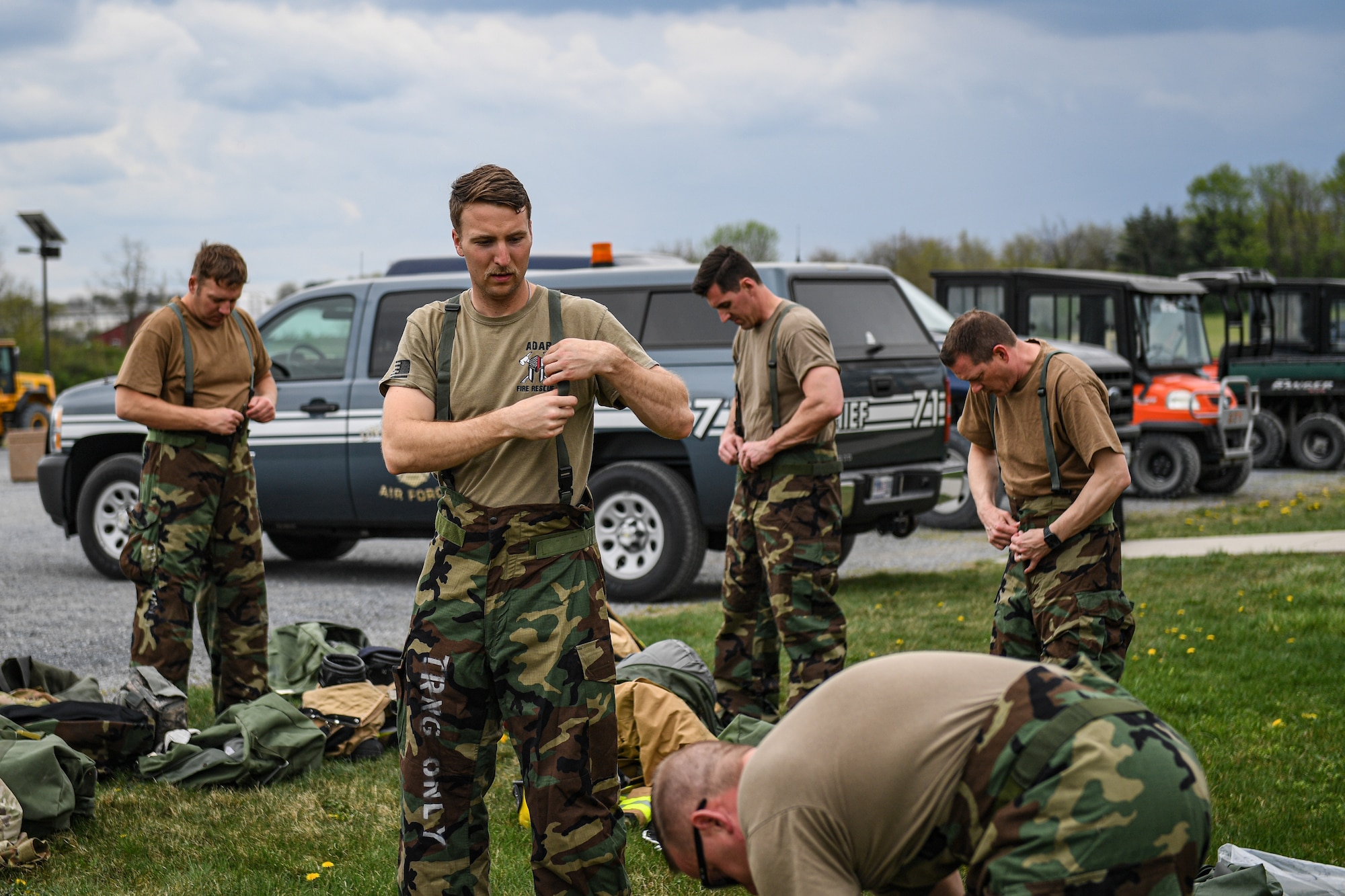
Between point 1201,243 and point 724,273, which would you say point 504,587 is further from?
point 1201,243

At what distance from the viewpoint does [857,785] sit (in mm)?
2090

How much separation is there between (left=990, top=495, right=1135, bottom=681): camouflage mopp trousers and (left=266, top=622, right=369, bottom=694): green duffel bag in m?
3.42

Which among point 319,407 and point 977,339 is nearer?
point 977,339

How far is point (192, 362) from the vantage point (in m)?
5.44

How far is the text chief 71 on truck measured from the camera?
27.2ft

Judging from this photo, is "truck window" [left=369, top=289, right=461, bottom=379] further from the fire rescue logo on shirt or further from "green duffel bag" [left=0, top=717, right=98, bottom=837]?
the fire rescue logo on shirt

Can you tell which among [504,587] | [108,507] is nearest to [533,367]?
[504,587]

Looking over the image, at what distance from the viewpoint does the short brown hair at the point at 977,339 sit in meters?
4.11

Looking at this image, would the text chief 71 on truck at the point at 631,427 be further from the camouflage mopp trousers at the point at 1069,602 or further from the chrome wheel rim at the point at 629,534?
the camouflage mopp trousers at the point at 1069,602

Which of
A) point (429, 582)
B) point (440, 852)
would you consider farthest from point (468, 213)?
point (440, 852)

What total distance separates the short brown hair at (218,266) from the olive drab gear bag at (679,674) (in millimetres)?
2326

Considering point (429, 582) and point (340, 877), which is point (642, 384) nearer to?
point (429, 582)

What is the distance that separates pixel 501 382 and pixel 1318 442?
18279 millimetres

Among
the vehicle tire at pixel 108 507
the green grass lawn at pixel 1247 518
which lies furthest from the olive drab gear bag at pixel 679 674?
the green grass lawn at pixel 1247 518
